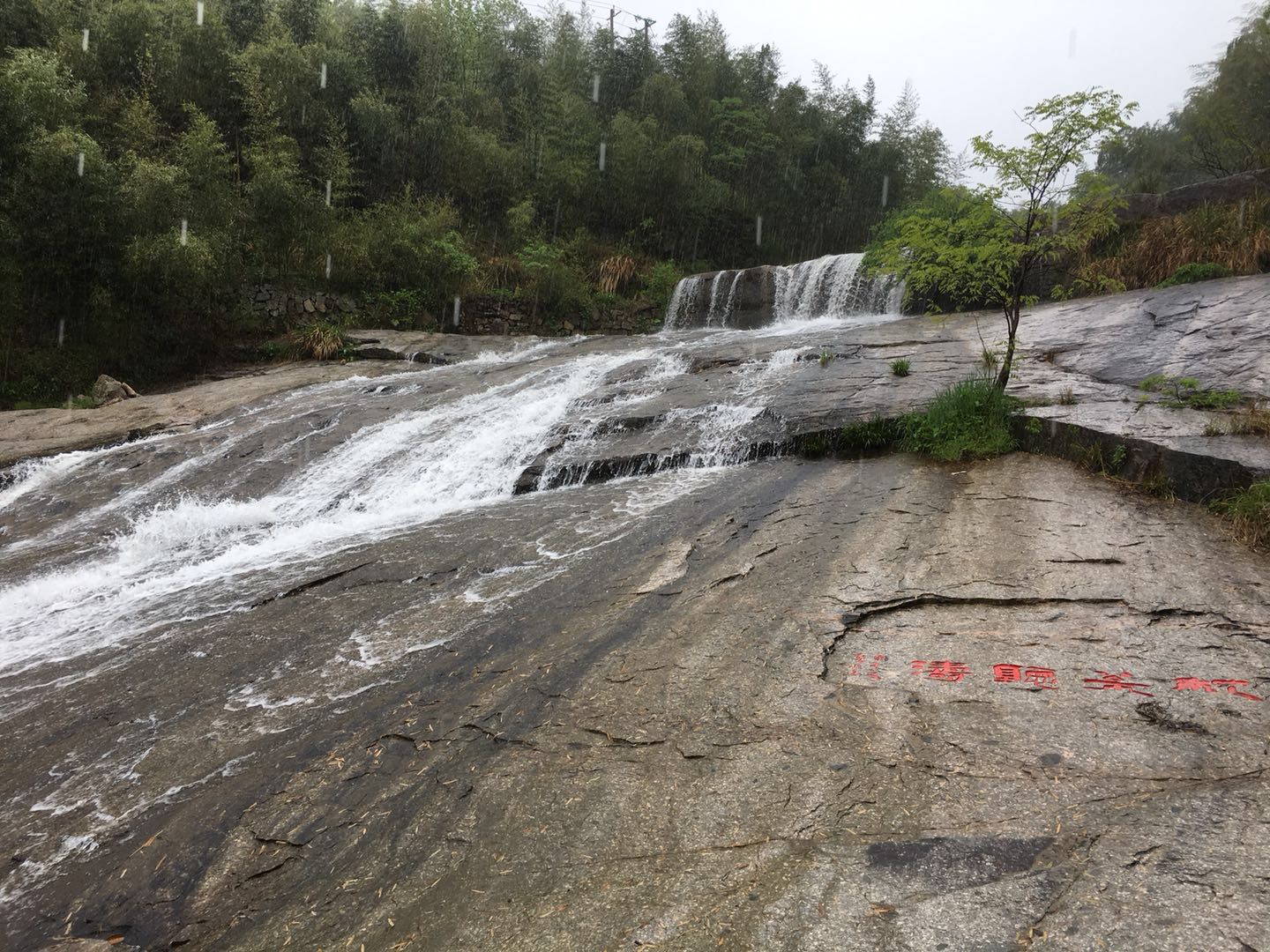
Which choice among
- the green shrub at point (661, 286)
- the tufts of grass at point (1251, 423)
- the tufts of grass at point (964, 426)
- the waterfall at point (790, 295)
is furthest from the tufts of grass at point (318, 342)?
the tufts of grass at point (1251, 423)

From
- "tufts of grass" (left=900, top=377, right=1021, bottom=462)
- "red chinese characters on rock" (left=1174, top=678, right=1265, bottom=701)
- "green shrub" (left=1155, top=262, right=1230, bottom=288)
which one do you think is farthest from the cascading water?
"green shrub" (left=1155, top=262, right=1230, bottom=288)

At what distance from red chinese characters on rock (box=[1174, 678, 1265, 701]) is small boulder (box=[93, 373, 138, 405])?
14636 millimetres

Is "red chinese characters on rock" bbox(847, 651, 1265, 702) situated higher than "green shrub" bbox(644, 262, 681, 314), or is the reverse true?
"green shrub" bbox(644, 262, 681, 314)

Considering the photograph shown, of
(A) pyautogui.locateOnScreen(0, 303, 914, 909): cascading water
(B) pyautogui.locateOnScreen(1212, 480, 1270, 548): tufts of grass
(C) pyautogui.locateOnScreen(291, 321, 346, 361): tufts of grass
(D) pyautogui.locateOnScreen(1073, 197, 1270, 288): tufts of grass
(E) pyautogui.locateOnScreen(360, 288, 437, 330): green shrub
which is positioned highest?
(D) pyautogui.locateOnScreen(1073, 197, 1270, 288): tufts of grass

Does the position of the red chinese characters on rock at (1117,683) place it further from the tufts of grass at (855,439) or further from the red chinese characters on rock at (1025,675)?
the tufts of grass at (855,439)

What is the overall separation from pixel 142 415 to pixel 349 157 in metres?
11.0

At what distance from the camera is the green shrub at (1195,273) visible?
10070 mm

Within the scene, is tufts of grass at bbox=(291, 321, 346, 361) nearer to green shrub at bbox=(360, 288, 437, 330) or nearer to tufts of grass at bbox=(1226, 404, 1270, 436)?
green shrub at bbox=(360, 288, 437, 330)

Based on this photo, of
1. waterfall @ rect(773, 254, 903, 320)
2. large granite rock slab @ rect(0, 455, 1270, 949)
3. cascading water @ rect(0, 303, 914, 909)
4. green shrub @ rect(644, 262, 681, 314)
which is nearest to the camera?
large granite rock slab @ rect(0, 455, 1270, 949)

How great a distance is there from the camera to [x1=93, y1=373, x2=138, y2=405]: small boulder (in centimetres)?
1197

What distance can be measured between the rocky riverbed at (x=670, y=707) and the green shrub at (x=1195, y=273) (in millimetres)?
3962

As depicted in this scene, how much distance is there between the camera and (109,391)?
12.0 meters

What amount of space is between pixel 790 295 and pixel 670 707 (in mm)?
14824

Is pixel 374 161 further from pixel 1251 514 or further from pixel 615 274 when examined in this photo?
pixel 1251 514
